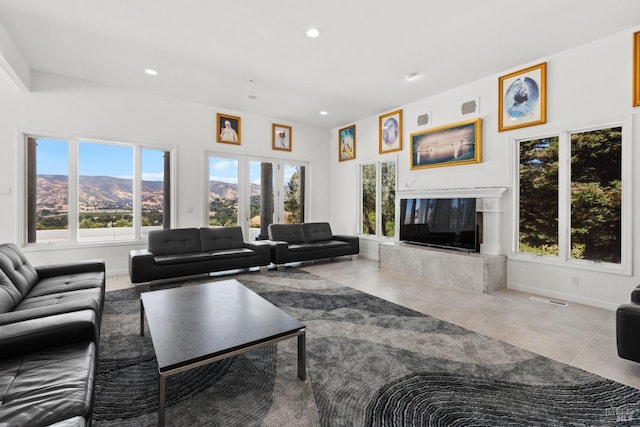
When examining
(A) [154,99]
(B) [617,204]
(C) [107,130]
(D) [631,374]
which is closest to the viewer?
(D) [631,374]

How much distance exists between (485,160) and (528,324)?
261 cm

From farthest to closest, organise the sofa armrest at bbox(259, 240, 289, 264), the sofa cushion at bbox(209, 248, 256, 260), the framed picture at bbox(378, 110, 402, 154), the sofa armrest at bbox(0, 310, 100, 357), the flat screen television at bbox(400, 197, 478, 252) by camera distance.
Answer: the framed picture at bbox(378, 110, 402, 154), the sofa armrest at bbox(259, 240, 289, 264), the sofa cushion at bbox(209, 248, 256, 260), the flat screen television at bbox(400, 197, 478, 252), the sofa armrest at bbox(0, 310, 100, 357)

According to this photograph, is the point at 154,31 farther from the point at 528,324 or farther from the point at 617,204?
the point at 617,204

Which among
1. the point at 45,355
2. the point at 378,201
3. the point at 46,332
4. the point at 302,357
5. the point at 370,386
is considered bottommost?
the point at 370,386

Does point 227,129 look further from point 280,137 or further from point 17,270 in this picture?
point 17,270

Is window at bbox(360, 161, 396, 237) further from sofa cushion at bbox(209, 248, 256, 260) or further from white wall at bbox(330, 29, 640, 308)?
sofa cushion at bbox(209, 248, 256, 260)

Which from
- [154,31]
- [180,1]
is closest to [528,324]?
[180,1]

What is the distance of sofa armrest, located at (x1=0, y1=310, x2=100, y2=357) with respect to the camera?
61.7 inches

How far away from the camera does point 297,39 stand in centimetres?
361

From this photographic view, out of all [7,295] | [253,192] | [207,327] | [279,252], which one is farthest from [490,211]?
[7,295]

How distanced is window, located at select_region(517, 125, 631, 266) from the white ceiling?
4.04 feet

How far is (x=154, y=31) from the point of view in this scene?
3463 millimetres

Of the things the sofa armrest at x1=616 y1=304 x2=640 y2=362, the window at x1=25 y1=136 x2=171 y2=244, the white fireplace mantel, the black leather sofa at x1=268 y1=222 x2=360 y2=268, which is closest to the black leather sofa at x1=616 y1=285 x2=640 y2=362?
the sofa armrest at x1=616 y1=304 x2=640 y2=362

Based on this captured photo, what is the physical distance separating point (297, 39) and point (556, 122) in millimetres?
3551
